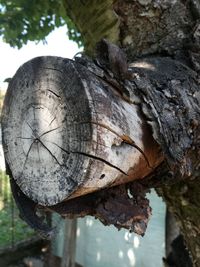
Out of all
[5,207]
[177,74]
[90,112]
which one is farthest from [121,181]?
[5,207]

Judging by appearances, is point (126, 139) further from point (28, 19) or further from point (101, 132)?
point (28, 19)

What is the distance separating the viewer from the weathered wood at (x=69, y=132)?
82cm

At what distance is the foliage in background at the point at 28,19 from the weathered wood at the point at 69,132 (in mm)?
2088

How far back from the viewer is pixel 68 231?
176 inches

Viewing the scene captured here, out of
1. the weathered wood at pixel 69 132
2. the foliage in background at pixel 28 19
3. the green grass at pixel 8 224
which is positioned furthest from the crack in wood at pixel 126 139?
the green grass at pixel 8 224

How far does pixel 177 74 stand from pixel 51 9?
2.07m

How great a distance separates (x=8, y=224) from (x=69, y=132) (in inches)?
201

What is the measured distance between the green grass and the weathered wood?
4.35m

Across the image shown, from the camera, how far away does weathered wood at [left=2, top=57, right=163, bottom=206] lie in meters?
0.82

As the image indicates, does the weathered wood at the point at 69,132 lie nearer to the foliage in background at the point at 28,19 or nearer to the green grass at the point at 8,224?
the foliage in background at the point at 28,19

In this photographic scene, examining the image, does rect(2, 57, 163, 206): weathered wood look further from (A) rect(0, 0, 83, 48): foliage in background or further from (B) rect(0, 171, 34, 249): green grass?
(B) rect(0, 171, 34, 249): green grass

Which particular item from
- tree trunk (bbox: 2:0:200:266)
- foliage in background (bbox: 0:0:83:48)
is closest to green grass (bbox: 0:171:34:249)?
foliage in background (bbox: 0:0:83:48)

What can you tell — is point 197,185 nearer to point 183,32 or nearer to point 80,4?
point 183,32

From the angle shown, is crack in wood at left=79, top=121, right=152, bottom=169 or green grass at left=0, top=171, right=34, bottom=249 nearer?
crack in wood at left=79, top=121, right=152, bottom=169
